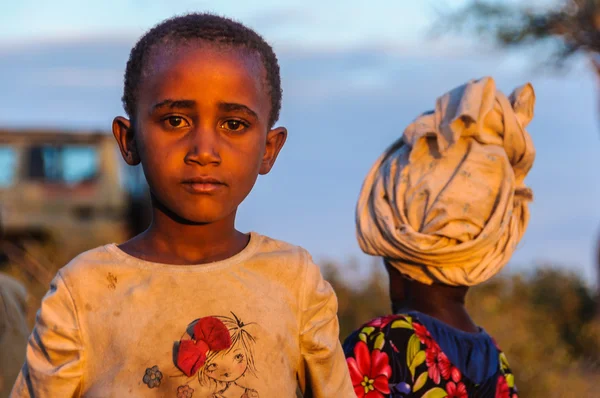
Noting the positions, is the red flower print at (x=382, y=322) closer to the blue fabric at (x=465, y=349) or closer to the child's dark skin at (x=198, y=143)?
the blue fabric at (x=465, y=349)

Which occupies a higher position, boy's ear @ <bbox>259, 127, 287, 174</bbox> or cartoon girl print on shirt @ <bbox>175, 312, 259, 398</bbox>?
boy's ear @ <bbox>259, 127, 287, 174</bbox>

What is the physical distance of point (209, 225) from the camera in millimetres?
2490

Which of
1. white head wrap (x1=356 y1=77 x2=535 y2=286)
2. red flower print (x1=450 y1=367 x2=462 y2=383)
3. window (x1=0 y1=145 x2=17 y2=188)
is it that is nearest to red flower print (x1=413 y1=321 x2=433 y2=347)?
red flower print (x1=450 y1=367 x2=462 y2=383)

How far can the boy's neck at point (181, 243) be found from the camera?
2469 mm

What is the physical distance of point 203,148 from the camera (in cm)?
236

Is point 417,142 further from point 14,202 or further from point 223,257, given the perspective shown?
point 14,202

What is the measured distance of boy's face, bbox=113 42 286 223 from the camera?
239cm

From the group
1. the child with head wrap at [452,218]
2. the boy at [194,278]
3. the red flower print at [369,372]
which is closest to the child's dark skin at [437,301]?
the child with head wrap at [452,218]

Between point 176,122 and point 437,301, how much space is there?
1.57 metres

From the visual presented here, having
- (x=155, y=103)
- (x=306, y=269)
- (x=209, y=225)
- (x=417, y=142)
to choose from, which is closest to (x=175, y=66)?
(x=155, y=103)

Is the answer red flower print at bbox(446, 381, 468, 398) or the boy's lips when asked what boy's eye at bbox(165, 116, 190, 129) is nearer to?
the boy's lips

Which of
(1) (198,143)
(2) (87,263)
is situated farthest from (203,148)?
(2) (87,263)

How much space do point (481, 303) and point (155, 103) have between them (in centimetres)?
812

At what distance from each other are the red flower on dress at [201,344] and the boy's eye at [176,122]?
428mm
